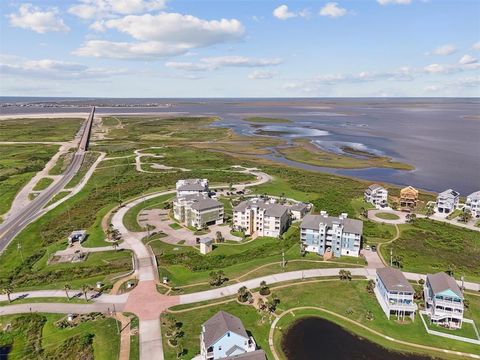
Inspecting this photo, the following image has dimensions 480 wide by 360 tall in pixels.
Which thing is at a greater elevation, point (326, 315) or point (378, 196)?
point (378, 196)

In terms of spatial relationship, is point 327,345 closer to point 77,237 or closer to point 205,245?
point 205,245

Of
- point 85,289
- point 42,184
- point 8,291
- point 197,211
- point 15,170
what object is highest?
point 197,211

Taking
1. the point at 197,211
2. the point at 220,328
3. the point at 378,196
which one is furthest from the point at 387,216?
the point at 220,328

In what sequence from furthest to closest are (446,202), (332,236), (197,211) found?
1. (446,202)
2. (197,211)
3. (332,236)

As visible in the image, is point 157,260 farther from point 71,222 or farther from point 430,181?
point 430,181

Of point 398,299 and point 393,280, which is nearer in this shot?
point 398,299

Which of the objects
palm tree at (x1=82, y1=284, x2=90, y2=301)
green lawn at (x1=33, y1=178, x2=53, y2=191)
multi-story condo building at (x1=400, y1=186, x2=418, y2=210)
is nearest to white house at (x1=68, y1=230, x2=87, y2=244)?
palm tree at (x1=82, y1=284, x2=90, y2=301)

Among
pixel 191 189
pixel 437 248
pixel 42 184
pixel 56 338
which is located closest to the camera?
pixel 56 338
